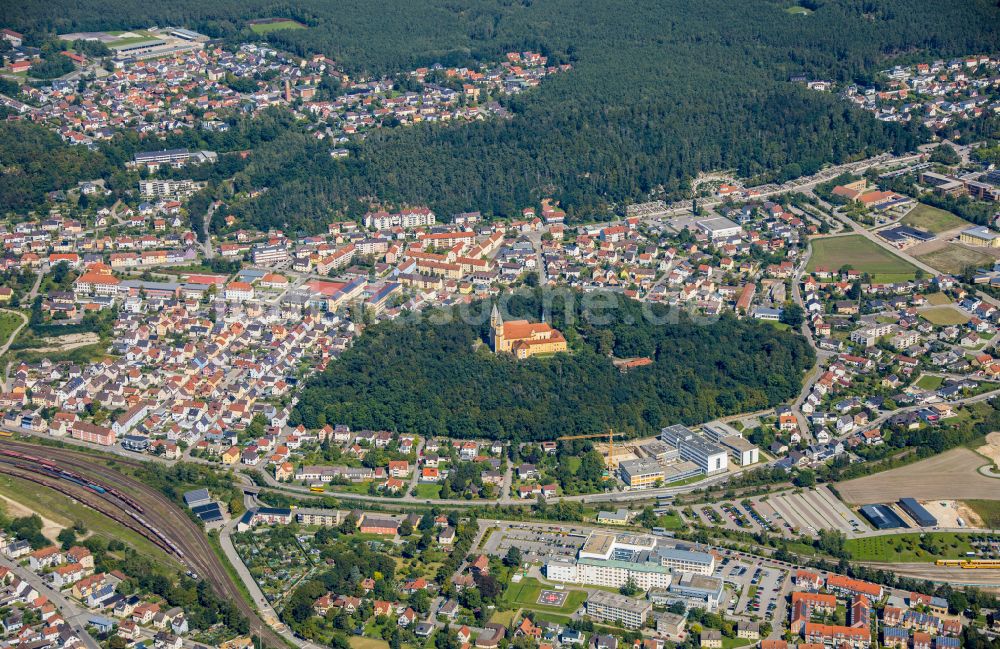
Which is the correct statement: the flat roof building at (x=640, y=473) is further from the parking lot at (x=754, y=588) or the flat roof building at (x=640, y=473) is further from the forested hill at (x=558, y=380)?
the parking lot at (x=754, y=588)

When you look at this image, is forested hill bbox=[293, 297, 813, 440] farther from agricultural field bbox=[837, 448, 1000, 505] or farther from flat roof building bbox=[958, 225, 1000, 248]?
flat roof building bbox=[958, 225, 1000, 248]

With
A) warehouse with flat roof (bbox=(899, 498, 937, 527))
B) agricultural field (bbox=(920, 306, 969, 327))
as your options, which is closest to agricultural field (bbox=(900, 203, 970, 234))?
agricultural field (bbox=(920, 306, 969, 327))

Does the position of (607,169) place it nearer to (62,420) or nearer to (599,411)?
(599,411)

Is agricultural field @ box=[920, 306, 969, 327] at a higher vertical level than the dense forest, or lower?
lower

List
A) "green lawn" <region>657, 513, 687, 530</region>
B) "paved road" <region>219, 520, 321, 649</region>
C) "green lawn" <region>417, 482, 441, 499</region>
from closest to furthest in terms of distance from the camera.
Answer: "paved road" <region>219, 520, 321, 649</region>
"green lawn" <region>657, 513, 687, 530</region>
"green lawn" <region>417, 482, 441, 499</region>

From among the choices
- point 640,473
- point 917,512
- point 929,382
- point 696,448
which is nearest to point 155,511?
point 640,473

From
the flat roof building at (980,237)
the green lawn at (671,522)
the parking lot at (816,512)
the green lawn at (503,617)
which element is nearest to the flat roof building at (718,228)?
the flat roof building at (980,237)

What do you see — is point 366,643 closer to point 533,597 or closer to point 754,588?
point 533,597
